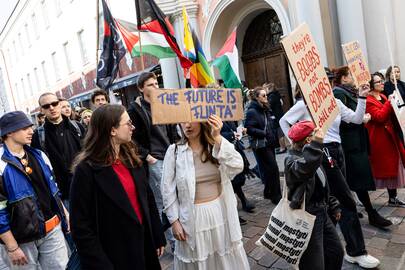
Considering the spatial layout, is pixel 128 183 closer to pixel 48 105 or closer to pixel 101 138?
pixel 101 138

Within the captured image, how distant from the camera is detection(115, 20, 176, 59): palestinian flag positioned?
4.82 meters

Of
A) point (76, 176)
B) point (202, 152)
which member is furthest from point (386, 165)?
point (76, 176)

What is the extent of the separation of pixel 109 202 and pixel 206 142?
2.77 ft

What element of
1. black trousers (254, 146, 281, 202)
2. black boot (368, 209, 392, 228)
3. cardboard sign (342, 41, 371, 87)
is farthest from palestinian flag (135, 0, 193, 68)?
black boot (368, 209, 392, 228)

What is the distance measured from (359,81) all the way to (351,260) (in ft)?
6.21

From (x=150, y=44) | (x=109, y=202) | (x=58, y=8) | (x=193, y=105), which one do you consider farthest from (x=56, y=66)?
(x=109, y=202)

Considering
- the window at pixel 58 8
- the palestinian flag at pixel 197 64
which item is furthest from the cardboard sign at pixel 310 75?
the window at pixel 58 8

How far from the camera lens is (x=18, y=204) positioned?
2375 mm

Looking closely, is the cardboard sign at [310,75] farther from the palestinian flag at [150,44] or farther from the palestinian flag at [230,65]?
the palestinian flag at [150,44]

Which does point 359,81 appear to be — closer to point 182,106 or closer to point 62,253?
point 182,106

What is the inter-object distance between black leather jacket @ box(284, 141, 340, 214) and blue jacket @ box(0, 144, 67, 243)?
192cm

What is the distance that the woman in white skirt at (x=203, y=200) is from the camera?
226 centimetres

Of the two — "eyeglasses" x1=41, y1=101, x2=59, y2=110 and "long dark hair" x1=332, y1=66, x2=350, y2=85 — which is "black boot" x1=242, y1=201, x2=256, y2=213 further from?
"eyeglasses" x1=41, y1=101, x2=59, y2=110

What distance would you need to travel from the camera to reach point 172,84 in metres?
10.8
